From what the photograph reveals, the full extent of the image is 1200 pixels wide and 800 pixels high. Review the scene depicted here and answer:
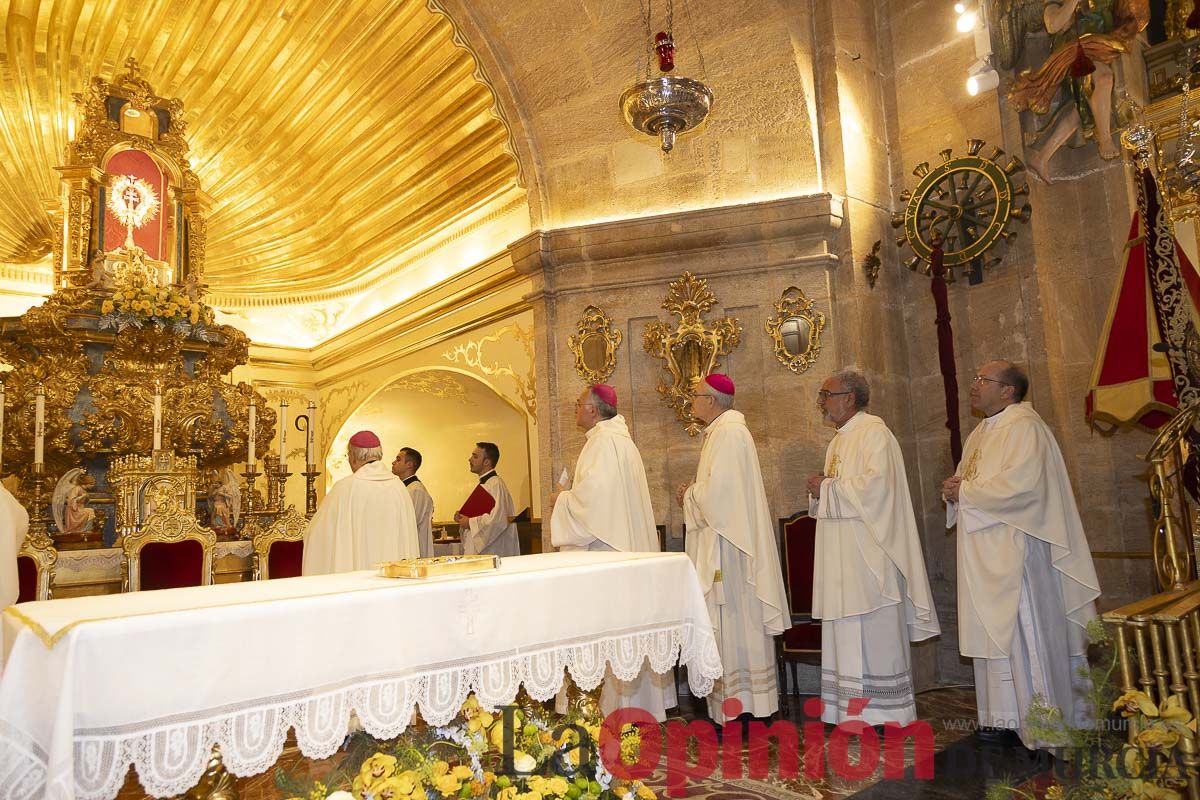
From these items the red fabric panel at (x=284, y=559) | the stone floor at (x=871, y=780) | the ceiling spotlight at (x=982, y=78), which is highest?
the ceiling spotlight at (x=982, y=78)

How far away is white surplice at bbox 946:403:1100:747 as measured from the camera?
434cm

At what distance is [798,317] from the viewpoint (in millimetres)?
6293

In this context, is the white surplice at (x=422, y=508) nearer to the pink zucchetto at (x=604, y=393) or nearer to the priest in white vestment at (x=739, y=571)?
the pink zucchetto at (x=604, y=393)

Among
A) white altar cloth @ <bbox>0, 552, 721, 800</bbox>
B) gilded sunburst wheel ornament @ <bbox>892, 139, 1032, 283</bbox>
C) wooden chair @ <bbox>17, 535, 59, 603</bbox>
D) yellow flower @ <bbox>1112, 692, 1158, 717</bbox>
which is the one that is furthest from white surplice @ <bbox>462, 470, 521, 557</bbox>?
yellow flower @ <bbox>1112, 692, 1158, 717</bbox>

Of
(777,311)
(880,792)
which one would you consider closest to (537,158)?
(777,311)

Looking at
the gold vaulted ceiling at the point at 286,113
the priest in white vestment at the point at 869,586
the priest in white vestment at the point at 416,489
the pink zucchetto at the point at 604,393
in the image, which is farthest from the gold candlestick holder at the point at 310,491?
the priest in white vestment at the point at 869,586

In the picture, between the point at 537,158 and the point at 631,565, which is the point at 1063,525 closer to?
the point at 631,565

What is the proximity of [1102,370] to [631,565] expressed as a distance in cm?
350

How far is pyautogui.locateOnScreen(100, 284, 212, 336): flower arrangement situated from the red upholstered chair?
5.79 meters

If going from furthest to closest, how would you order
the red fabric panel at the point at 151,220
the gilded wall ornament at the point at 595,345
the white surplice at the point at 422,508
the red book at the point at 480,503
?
the red fabric panel at the point at 151,220 < the white surplice at the point at 422,508 < the red book at the point at 480,503 < the gilded wall ornament at the point at 595,345

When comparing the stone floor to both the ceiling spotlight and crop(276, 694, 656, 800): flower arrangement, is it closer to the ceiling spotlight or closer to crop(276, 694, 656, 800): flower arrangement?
crop(276, 694, 656, 800): flower arrangement

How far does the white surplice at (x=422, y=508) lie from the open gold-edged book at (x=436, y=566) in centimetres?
478

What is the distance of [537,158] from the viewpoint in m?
7.38

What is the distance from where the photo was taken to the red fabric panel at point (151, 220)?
8602 millimetres
